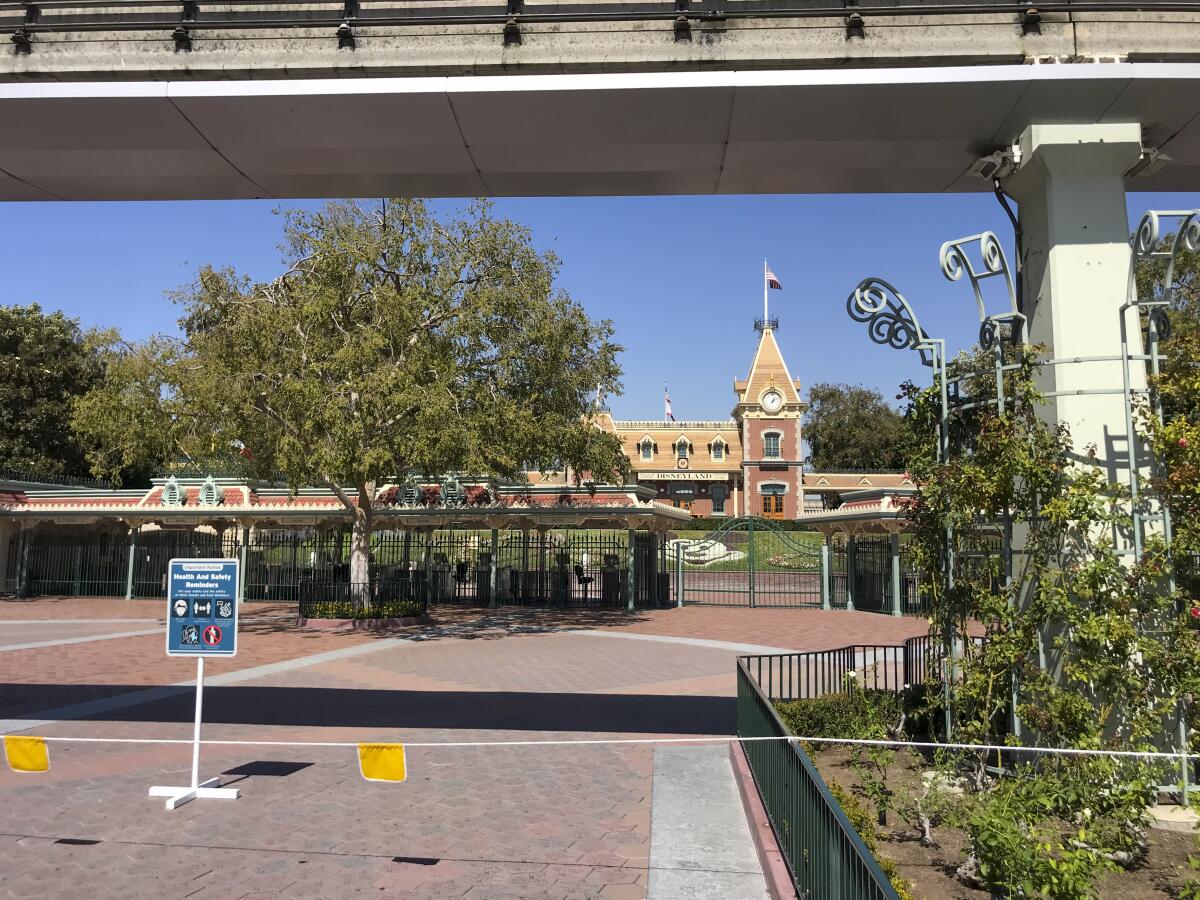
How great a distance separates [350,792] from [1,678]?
9092mm

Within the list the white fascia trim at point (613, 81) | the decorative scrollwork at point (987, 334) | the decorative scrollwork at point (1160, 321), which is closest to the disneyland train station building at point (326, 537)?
the decorative scrollwork at point (1160, 321)

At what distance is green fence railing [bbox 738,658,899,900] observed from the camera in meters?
3.40

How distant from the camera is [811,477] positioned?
6425cm

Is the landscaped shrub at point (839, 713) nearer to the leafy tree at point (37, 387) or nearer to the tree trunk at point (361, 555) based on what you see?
the tree trunk at point (361, 555)

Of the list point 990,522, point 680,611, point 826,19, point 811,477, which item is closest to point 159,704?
point 990,522

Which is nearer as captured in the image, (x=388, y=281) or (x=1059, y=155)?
(x=1059, y=155)

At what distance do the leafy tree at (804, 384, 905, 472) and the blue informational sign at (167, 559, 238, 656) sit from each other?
223 ft

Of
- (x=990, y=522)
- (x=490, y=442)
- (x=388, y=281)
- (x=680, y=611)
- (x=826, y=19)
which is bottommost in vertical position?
(x=680, y=611)

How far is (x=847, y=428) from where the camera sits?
7381cm

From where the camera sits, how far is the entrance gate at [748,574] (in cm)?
2781

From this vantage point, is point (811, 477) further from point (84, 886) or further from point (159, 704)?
point (84, 886)

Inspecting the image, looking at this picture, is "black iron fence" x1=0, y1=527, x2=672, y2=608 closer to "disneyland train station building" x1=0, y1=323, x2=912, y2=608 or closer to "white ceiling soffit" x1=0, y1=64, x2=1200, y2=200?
"disneyland train station building" x1=0, y1=323, x2=912, y2=608

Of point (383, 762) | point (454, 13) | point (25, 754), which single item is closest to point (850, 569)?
point (383, 762)

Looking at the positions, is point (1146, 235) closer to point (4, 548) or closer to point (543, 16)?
point (543, 16)
